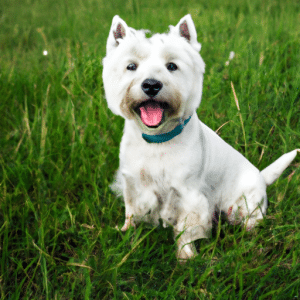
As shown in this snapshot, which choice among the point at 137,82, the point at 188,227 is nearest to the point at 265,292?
the point at 188,227

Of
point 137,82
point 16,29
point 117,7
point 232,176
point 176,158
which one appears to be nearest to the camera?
point 137,82

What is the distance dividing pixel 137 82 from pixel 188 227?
0.98 metres

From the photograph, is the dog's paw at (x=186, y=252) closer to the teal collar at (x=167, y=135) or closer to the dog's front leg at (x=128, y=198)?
the dog's front leg at (x=128, y=198)

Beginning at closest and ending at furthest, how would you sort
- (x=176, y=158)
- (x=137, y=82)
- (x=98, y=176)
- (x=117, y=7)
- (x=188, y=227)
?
(x=137, y=82) < (x=176, y=158) < (x=188, y=227) < (x=98, y=176) < (x=117, y=7)

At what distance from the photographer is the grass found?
1813 mm

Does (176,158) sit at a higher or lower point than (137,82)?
lower

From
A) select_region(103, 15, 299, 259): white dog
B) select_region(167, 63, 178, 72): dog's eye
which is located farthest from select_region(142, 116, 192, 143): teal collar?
select_region(167, 63, 178, 72): dog's eye

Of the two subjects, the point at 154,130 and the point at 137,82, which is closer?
the point at 137,82

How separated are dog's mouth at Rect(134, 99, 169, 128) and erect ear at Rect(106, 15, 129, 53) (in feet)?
1.35

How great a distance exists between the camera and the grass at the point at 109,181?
1.81 metres

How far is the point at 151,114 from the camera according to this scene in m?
1.76

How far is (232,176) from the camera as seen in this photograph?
225 centimetres

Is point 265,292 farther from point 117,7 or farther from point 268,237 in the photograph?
point 117,7

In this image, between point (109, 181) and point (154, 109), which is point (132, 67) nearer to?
point (154, 109)
